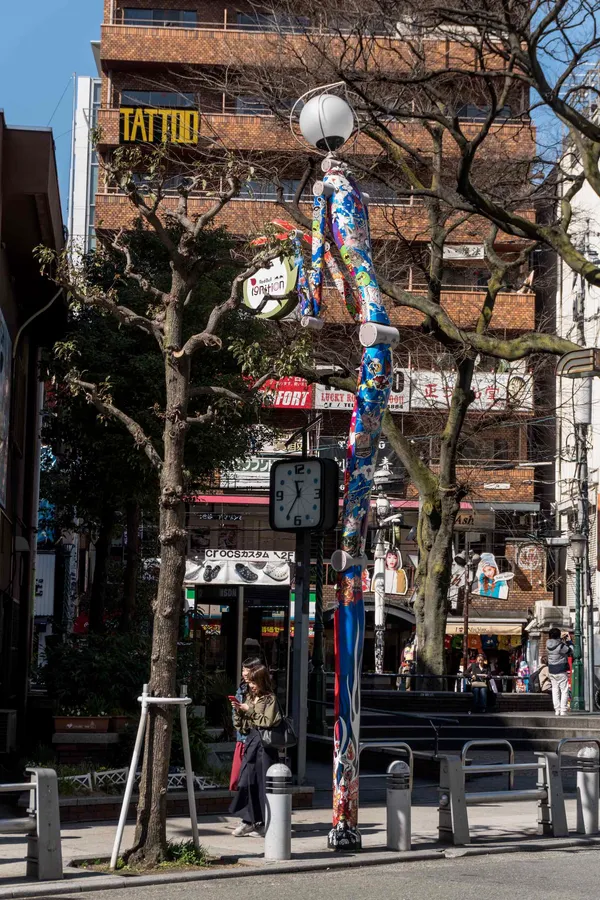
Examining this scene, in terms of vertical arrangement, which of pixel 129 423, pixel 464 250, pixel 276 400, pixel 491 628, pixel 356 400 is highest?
pixel 276 400

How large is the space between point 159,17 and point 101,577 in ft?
122

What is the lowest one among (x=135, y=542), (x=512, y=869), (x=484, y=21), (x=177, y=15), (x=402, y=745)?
(x=512, y=869)

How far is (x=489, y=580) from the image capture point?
4534cm

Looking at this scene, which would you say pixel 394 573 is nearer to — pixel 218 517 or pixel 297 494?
pixel 218 517

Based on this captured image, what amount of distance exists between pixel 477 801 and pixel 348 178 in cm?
605

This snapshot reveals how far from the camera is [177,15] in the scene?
54.0 meters

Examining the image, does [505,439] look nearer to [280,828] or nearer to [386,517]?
[386,517]

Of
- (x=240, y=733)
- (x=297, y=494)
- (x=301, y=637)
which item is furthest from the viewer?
(x=297, y=494)

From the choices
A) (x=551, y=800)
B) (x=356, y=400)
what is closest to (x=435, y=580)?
(x=551, y=800)

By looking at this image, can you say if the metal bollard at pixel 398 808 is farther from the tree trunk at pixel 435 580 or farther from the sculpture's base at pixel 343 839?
the tree trunk at pixel 435 580

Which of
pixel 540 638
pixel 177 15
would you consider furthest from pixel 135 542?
pixel 177 15

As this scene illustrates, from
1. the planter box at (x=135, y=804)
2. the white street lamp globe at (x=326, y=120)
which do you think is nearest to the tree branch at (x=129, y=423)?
the white street lamp globe at (x=326, y=120)

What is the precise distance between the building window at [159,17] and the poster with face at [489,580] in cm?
2609

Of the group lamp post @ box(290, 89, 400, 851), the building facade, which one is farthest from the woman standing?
the building facade
